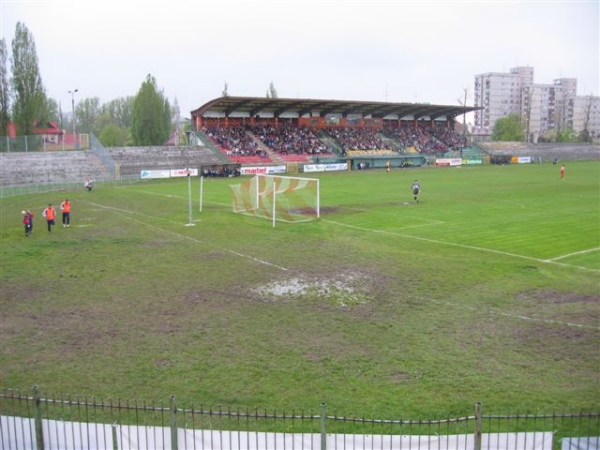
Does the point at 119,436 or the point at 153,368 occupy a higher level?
the point at 119,436

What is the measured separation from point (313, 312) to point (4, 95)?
70.9 meters

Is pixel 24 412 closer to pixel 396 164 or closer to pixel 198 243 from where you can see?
pixel 198 243

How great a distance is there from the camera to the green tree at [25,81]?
2911 inches

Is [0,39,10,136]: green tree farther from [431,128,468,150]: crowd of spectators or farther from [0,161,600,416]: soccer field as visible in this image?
[431,128,468,150]: crowd of spectators

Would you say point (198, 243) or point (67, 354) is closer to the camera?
point (67, 354)

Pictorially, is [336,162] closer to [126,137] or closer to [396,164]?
[396,164]

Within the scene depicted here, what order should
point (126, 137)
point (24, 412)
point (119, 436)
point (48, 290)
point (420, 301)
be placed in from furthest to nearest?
point (126, 137) → point (48, 290) → point (420, 301) → point (24, 412) → point (119, 436)

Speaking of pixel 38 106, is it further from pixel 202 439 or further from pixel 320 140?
pixel 202 439

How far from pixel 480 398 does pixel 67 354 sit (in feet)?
30.2

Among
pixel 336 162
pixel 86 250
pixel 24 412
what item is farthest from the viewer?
pixel 336 162

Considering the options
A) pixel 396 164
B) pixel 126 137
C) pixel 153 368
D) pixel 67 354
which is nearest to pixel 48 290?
pixel 67 354

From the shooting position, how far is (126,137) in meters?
128

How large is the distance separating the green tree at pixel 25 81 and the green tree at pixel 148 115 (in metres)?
19.7

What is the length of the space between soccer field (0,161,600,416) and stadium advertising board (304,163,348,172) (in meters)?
45.6
